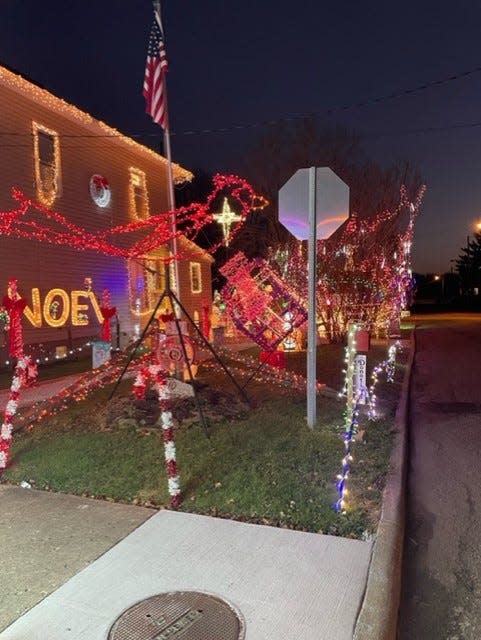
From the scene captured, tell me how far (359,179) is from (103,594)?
64.2 ft

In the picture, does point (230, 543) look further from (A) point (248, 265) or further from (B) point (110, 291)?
Answer: (B) point (110, 291)

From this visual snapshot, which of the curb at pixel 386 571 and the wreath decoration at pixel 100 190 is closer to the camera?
the curb at pixel 386 571

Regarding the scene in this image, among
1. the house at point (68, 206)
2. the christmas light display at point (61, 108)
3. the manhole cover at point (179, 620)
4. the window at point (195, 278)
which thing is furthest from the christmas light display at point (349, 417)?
the window at point (195, 278)

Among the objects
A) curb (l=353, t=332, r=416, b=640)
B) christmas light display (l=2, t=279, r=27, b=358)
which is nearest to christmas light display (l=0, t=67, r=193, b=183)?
christmas light display (l=2, t=279, r=27, b=358)

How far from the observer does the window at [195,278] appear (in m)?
23.2

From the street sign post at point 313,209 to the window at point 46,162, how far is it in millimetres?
9686

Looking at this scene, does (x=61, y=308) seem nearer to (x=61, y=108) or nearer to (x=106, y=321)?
(x=106, y=321)

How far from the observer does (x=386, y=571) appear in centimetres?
360

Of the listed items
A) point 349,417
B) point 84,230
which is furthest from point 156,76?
point 349,417

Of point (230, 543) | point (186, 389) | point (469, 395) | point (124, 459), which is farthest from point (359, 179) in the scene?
point (230, 543)

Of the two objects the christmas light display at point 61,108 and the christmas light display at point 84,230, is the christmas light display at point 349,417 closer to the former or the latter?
the christmas light display at point 84,230

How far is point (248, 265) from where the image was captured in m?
12.6

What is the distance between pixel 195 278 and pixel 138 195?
5.07 metres

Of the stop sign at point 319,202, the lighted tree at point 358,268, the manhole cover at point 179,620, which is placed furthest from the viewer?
the lighted tree at point 358,268
